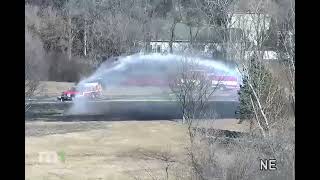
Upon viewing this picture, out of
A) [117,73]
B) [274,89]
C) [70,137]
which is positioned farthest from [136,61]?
[70,137]

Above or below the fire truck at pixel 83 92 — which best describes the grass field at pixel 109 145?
below

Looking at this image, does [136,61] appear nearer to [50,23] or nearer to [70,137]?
[50,23]

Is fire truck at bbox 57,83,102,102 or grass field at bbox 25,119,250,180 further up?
fire truck at bbox 57,83,102,102

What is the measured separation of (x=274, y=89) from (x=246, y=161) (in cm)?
87

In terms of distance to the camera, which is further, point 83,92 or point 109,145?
point 109,145

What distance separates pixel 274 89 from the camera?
3.01 m

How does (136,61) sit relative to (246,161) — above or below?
above

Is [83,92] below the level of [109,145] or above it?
above

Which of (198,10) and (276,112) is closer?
(198,10)

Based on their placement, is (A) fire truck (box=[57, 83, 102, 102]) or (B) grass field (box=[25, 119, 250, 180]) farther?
(B) grass field (box=[25, 119, 250, 180])

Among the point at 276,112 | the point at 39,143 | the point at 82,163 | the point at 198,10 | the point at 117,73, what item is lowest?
the point at 82,163

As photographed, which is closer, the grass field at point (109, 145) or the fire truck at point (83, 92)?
the fire truck at point (83, 92)
